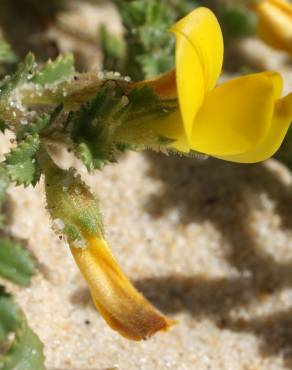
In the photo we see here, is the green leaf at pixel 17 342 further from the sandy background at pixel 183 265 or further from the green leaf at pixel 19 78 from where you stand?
the green leaf at pixel 19 78

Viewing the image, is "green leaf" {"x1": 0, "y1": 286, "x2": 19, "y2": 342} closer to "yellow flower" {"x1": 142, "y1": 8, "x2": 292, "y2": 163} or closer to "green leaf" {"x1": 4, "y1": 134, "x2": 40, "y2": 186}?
"green leaf" {"x1": 4, "y1": 134, "x2": 40, "y2": 186}

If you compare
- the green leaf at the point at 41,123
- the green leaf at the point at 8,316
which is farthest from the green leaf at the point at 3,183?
the green leaf at the point at 8,316

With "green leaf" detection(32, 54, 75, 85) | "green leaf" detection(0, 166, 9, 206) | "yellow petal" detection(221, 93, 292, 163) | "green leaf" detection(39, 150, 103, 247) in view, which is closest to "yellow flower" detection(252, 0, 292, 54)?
"green leaf" detection(32, 54, 75, 85)

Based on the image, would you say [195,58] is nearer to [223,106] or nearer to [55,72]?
[223,106]

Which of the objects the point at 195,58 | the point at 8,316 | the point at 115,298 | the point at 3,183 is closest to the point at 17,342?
the point at 8,316

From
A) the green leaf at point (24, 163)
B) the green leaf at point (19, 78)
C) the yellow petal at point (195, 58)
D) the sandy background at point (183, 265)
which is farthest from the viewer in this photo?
the sandy background at point (183, 265)

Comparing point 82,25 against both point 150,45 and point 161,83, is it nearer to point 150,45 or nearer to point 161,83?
point 150,45
